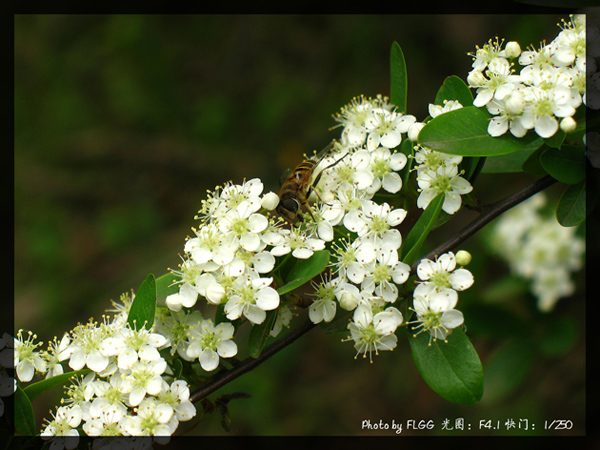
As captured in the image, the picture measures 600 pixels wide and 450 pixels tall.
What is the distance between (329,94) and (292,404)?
266 cm

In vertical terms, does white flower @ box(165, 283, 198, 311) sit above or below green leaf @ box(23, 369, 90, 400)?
above

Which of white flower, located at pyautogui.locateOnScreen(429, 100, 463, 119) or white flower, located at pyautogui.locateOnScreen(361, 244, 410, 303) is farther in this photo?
white flower, located at pyautogui.locateOnScreen(429, 100, 463, 119)

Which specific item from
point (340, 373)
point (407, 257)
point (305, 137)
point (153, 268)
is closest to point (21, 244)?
point (153, 268)

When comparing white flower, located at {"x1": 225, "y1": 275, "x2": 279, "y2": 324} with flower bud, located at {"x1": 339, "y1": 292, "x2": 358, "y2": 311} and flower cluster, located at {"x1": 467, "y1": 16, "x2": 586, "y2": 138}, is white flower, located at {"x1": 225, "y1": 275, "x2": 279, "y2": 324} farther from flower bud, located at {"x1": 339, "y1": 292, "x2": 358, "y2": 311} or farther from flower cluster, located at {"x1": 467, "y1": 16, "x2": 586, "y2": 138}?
flower cluster, located at {"x1": 467, "y1": 16, "x2": 586, "y2": 138}

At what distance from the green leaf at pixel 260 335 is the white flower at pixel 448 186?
2.20ft

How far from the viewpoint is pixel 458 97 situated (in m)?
1.94

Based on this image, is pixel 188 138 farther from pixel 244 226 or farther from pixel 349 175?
pixel 244 226

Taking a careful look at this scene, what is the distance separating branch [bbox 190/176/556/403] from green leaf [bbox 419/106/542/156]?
19 centimetres

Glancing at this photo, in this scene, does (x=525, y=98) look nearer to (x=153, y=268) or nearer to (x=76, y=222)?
(x=153, y=268)

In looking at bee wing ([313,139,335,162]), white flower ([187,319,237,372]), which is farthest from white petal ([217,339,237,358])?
bee wing ([313,139,335,162])

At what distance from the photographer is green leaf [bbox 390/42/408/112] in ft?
6.96

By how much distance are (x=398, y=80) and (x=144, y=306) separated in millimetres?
1267

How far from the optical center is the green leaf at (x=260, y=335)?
1.77m

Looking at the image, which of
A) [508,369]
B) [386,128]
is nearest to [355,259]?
[386,128]
